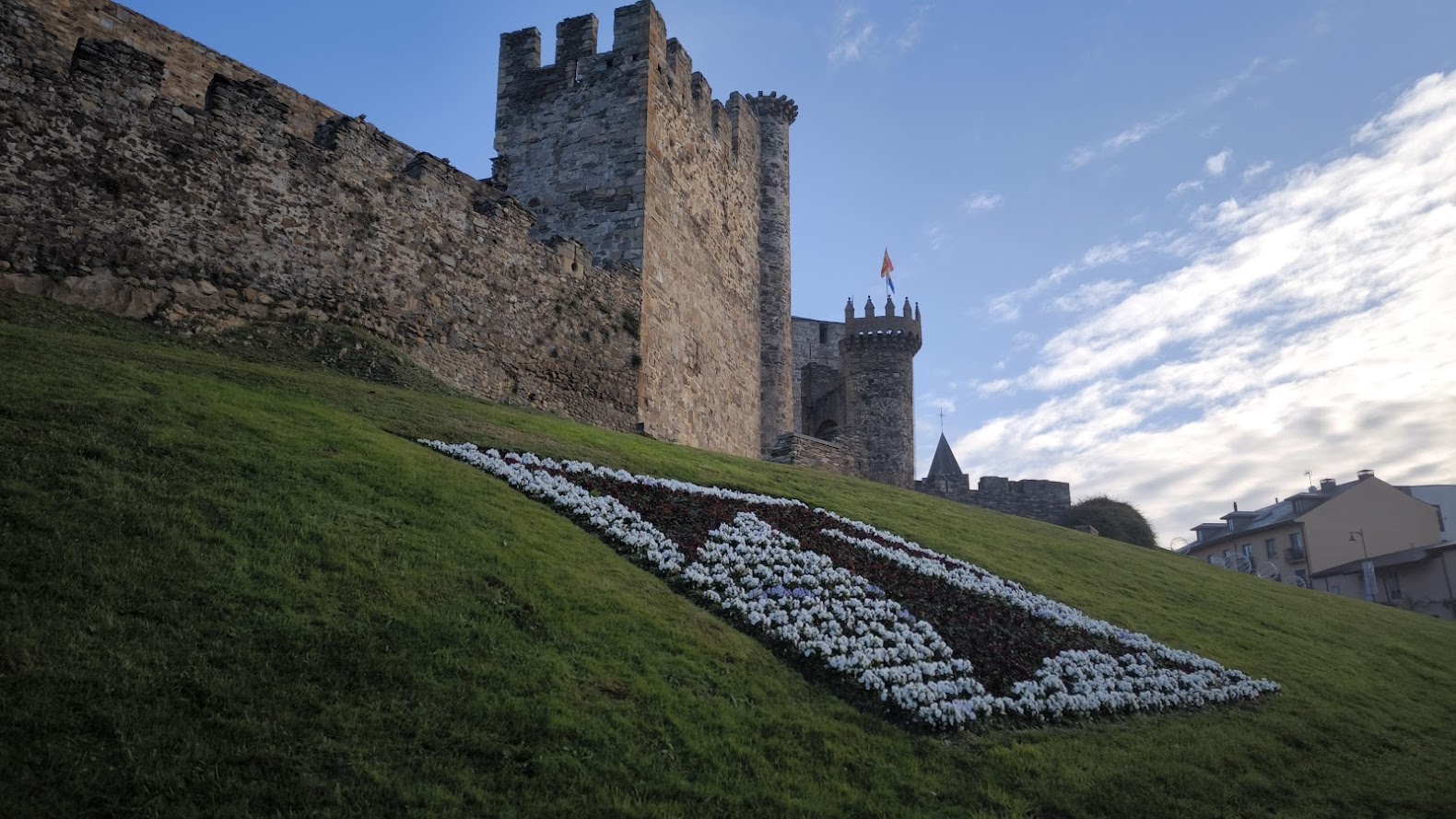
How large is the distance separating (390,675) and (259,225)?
43.0 feet

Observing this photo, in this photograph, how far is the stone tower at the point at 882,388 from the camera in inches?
1870

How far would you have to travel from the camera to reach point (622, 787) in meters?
6.94

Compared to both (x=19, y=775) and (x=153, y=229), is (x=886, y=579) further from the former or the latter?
(x=153, y=229)

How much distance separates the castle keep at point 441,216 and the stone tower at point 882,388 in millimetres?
7911

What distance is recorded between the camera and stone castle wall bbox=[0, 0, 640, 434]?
50.2 ft

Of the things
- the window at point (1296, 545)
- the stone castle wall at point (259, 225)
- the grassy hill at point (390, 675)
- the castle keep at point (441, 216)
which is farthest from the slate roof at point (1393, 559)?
the stone castle wall at point (259, 225)

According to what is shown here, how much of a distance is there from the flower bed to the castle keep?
20.3ft

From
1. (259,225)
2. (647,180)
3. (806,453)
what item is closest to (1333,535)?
(806,453)

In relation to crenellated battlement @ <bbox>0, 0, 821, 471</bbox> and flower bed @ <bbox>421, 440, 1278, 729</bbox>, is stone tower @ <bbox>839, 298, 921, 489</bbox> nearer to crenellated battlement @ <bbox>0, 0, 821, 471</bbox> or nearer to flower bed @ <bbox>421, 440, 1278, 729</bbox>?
crenellated battlement @ <bbox>0, 0, 821, 471</bbox>

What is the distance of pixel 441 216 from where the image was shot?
851 inches

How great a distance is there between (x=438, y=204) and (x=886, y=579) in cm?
1284

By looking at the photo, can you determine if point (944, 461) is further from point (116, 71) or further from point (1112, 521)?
point (116, 71)

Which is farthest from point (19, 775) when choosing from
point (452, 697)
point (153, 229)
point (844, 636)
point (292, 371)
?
point (153, 229)

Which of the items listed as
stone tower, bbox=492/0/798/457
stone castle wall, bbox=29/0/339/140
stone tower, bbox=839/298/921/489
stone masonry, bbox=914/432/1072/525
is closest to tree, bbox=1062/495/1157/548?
stone masonry, bbox=914/432/1072/525
